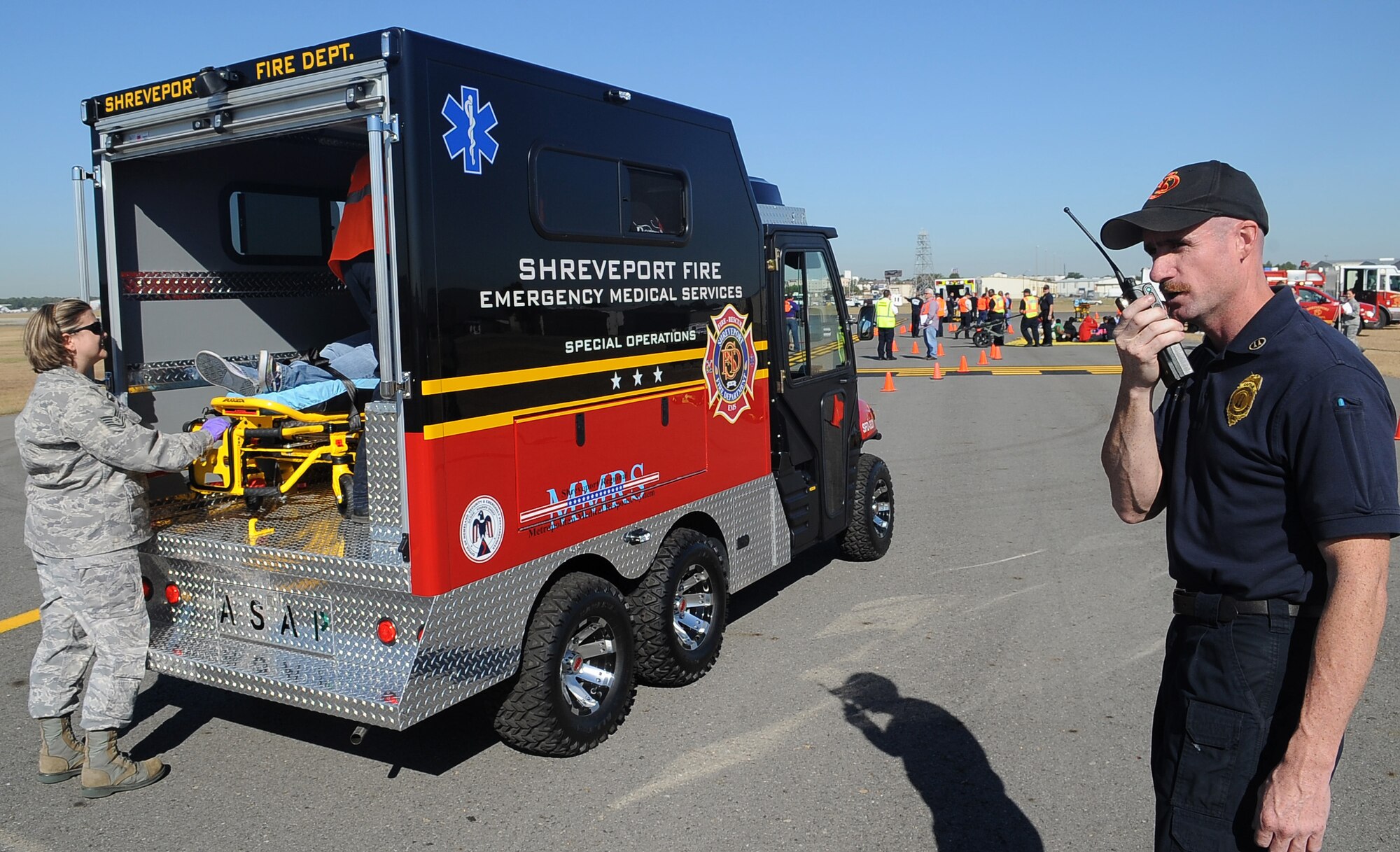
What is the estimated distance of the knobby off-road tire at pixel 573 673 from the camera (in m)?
4.32

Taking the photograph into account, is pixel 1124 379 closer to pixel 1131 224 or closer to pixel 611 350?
pixel 1131 224

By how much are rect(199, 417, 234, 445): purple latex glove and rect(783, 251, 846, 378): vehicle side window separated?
9.97 feet

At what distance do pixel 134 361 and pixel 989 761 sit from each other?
13.9 feet

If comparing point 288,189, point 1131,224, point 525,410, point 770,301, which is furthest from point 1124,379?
point 288,189

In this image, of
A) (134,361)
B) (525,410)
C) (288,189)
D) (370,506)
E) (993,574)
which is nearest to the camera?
(370,506)

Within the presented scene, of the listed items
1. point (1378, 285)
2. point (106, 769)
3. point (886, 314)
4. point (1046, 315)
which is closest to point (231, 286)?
point (106, 769)

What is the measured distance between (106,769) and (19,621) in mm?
2680

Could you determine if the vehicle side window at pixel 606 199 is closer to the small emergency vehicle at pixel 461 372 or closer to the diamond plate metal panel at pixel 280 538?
the small emergency vehicle at pixel 461 372

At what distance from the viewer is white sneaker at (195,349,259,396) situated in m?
5.09

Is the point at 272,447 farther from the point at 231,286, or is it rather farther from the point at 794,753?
the point at 794,753

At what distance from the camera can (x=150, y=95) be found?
14.8 feet

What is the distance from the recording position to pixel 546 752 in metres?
4.43

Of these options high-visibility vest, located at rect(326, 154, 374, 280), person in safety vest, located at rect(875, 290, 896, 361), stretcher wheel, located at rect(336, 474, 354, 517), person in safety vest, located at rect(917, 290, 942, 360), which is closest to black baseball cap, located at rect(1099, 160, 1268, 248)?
stretcher wheel, located at rect(336, 474, 354, 517)

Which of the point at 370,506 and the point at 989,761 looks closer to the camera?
the point at 370,506
